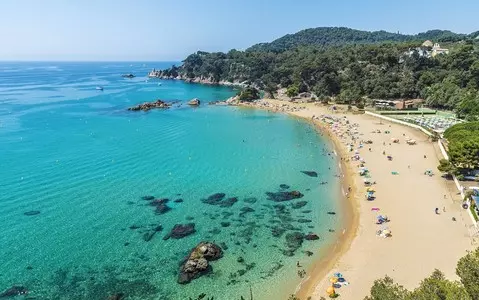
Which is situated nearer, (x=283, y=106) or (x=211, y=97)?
(x=283, y=106)

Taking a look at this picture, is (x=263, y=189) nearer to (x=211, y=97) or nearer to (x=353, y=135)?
(x=353, y=135)

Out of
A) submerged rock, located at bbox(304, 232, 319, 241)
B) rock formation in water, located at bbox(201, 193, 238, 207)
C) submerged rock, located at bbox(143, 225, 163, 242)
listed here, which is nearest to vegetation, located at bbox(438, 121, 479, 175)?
submerged rock, located at bbox(304, 232, 319, 241)

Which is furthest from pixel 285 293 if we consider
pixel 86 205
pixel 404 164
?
pixel 404 164

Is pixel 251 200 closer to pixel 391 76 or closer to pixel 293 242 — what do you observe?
pixel 293 242

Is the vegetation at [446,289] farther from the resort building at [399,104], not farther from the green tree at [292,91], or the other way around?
the green tree at [292,91]

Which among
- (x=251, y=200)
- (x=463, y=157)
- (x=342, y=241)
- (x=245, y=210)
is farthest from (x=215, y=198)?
(x=463, y=157)

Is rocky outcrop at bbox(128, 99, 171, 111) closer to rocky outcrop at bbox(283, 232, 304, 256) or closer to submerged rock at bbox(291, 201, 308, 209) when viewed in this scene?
submerged rock at bbox(291, 201, 308, 209)
